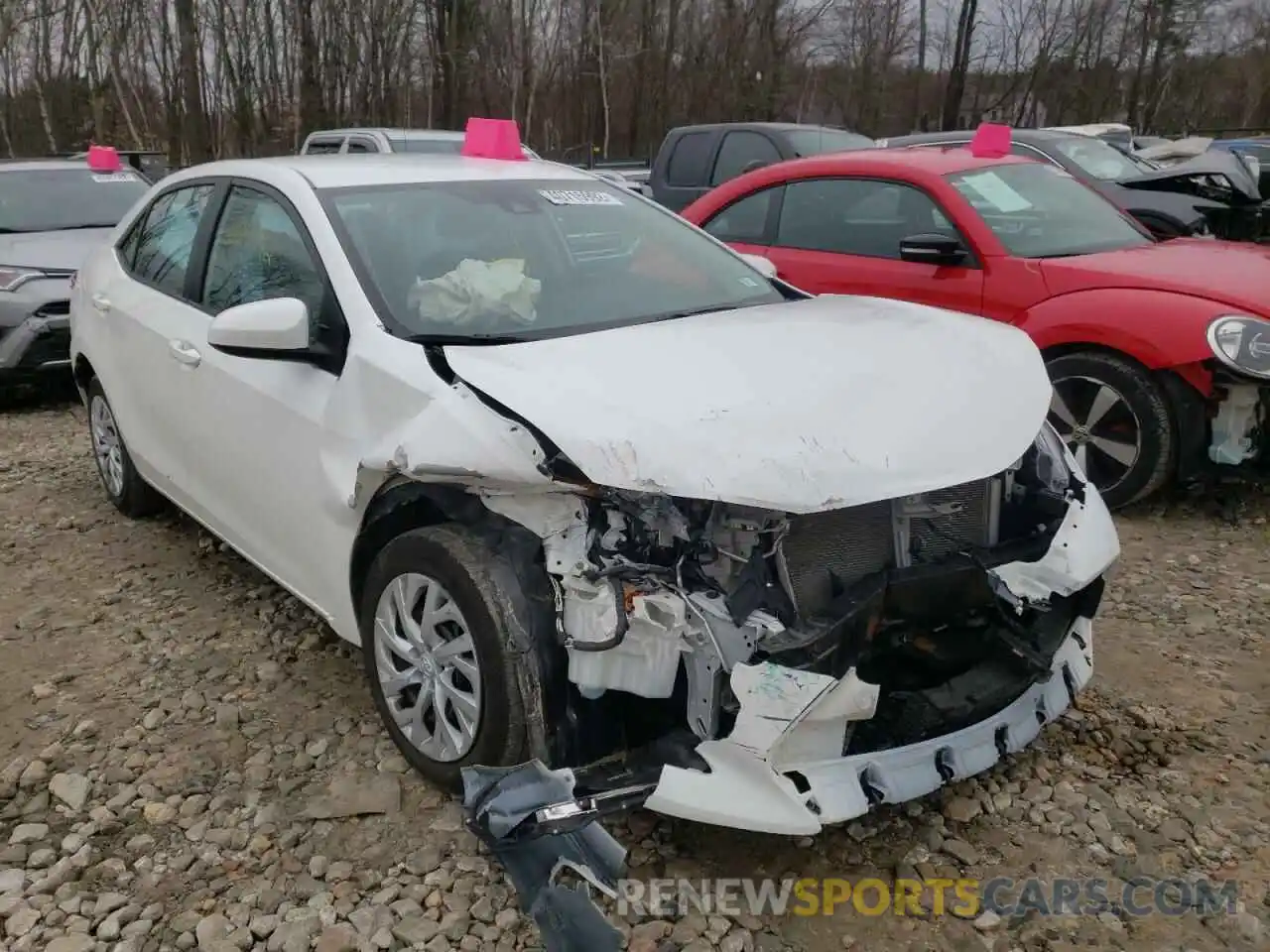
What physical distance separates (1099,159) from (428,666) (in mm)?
7891

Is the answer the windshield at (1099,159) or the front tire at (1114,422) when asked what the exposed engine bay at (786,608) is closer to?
the front tire at (1114,422)

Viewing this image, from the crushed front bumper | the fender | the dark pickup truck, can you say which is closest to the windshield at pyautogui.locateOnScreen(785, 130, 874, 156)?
the dark pickup truck

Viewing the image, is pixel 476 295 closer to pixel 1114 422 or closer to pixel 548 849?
pixel 548 849

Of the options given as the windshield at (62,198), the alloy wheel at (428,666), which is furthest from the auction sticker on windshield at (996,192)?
the windshield at (62,198)

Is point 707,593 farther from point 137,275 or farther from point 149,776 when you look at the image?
point 137,275

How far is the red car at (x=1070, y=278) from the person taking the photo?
14.1ft

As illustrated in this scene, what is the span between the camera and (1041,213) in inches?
208

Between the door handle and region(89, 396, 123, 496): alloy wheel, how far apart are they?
42.7 inches

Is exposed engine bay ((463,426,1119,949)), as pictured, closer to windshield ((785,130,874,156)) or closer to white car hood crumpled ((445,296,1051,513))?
white car hood crumpled ((445,296,1051,513))

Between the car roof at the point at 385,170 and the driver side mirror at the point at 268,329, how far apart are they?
0.66 metres

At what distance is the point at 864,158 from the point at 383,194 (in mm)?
3243

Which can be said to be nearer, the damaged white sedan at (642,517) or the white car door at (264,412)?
the damaged white sedan at (642,517)

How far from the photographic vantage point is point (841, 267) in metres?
5.48

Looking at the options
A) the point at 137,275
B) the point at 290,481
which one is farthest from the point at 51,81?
the point at 290,481
